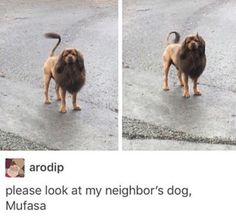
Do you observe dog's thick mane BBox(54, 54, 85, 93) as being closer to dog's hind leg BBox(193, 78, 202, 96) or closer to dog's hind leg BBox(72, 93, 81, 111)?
dog's hind leg BBox(72, 93, 81, 111)

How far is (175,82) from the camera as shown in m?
2.35

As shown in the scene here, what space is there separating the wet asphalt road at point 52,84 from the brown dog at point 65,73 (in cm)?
3

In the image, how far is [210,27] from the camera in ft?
7.71

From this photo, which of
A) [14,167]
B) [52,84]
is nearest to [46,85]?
[52,84]

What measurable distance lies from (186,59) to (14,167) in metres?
0.71

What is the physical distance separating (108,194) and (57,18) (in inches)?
26.0

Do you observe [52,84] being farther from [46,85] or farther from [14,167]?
[14,167]

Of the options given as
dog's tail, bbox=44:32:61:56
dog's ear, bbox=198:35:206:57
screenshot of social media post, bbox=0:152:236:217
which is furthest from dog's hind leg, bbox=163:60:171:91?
dog's tail, bbox=44:32:61:56

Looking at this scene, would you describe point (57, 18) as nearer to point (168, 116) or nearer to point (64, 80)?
point (64, 80)

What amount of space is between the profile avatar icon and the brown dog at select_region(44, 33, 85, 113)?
23 centimetres

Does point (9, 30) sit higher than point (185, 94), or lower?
higher

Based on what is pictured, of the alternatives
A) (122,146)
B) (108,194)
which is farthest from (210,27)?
(108,194)

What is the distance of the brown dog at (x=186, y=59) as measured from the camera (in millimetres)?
2283

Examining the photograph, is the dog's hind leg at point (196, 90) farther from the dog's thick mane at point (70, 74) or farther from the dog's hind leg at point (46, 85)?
the dog's hind leg at point (46, 85)
